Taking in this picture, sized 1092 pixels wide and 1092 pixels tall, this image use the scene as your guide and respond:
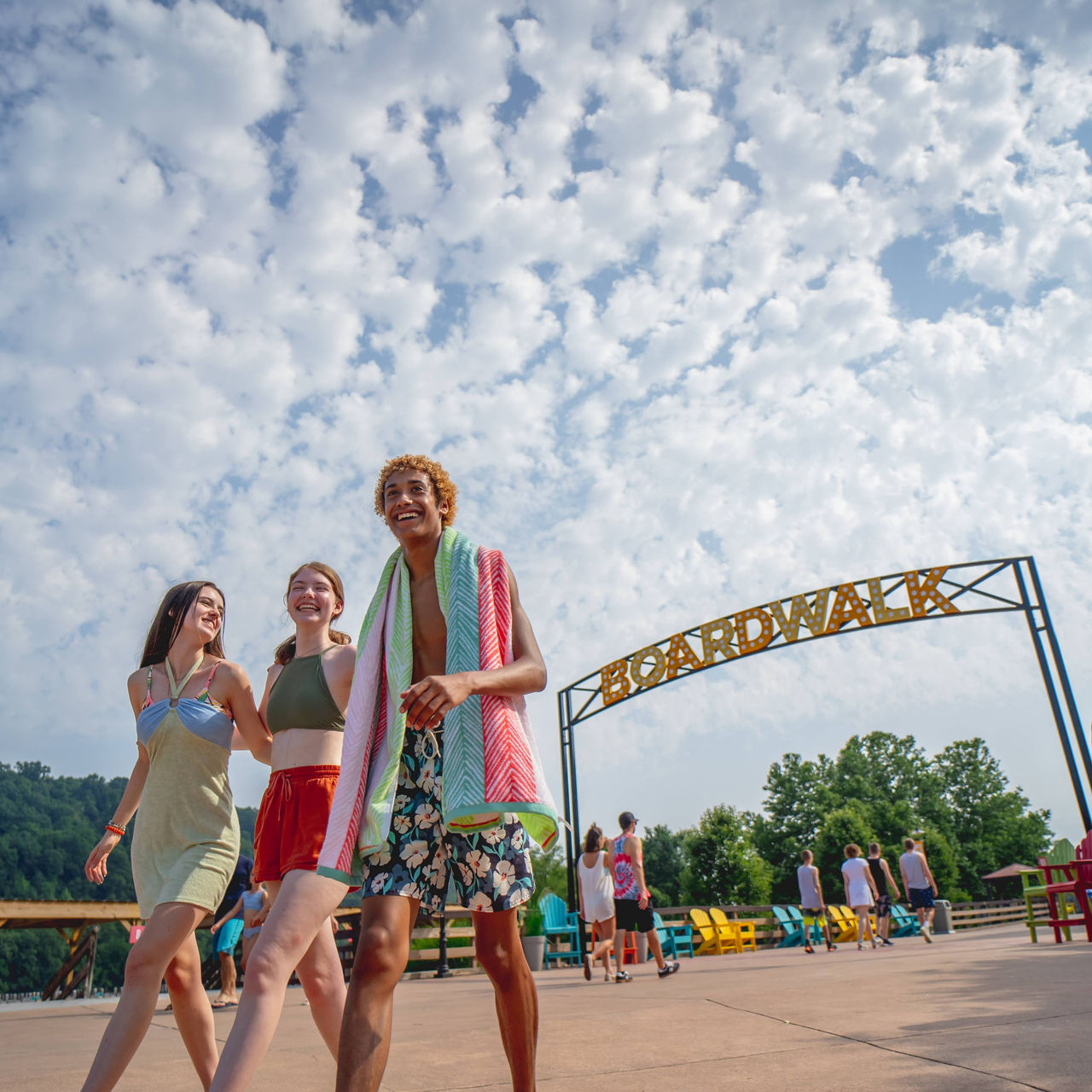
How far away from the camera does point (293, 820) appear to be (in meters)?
2.87

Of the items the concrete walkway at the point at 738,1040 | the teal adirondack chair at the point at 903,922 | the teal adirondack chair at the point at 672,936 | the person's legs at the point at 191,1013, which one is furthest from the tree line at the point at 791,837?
the person's legs at the point at 191,1013

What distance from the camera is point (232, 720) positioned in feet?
10.9

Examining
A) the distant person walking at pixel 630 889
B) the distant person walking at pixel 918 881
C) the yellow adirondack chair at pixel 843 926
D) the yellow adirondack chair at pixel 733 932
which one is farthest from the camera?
the yellow adirondack chair at pixel 843 926

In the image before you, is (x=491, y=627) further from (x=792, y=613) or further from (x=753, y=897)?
(x=753, y=897)

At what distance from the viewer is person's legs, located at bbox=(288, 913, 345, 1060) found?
2754mm

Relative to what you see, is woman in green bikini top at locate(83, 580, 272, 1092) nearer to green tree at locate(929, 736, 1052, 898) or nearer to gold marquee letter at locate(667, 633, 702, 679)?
gold marquee letter at locate(667, 633, 702, 679)

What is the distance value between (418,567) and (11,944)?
3515 inches

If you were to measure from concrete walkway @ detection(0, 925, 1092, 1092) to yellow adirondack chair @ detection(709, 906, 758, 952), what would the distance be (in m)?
11.9

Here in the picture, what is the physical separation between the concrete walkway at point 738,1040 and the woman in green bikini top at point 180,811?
956 mm

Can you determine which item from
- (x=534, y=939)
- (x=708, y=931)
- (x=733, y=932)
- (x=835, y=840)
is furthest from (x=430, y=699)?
(x=835, y=840)

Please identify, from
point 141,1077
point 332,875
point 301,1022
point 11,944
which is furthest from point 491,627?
point 11,944

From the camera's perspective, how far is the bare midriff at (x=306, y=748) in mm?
2998

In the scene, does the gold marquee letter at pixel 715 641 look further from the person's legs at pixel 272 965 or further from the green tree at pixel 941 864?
the green tree at pixel 941 864

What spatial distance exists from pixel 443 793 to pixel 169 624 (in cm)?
170
